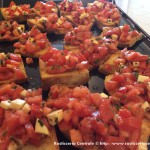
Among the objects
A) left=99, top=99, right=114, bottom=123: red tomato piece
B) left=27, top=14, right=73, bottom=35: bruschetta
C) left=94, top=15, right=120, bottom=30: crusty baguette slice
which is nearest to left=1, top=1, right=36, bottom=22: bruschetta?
left=27, top=14, right=73, bottom=35: bruschetta

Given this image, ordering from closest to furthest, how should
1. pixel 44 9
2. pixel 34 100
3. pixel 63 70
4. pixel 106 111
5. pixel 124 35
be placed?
pixel 106 111, pixel 34 100, pixel 63 70, pixel 124 35, pixel 44 9

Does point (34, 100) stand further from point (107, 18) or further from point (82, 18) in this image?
point (107, 18)

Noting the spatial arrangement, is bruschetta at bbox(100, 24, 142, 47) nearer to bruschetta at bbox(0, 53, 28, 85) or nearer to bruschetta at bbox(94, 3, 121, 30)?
bruschetta at bbox(94, 3, 121, 30)

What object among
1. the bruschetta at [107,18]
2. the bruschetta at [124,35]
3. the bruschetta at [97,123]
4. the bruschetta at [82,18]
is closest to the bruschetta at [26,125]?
the bruschetta at [97,123]

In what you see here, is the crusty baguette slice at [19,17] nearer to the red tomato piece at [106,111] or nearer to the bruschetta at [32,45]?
the bruschetta at [32,45]

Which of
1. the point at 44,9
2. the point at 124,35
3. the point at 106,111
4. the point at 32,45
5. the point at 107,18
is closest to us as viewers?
the point at 106,111

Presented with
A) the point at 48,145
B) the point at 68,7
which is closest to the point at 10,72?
the point at 48,145
